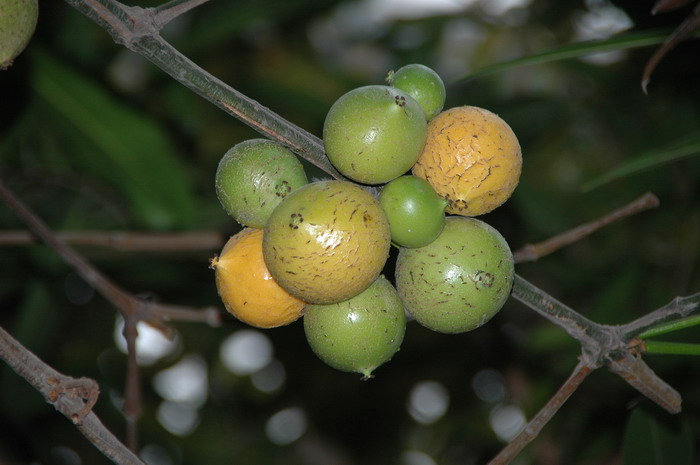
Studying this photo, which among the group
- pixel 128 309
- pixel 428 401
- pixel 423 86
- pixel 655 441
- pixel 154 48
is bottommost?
pixel 428 401

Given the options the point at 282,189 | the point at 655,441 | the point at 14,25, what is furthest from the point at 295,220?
the point at 655,441

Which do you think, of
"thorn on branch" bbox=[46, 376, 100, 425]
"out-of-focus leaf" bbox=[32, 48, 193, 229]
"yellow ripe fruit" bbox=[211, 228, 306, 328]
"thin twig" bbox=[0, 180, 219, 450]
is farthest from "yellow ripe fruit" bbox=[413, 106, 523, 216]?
"out-of-focus leaf" bbox=[32, 48, 193, 229]

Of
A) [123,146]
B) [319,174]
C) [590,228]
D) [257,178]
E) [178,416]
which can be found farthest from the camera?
[178,416]

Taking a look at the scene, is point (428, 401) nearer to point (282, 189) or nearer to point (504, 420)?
point (504, 420)

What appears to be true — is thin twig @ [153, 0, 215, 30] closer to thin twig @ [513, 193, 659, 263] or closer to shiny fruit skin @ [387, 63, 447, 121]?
shiny fruit skin @ [387, 63, 447, 121]

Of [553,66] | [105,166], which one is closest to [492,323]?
[553,66]

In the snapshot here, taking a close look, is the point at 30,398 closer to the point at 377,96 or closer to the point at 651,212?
the point at 377,96
